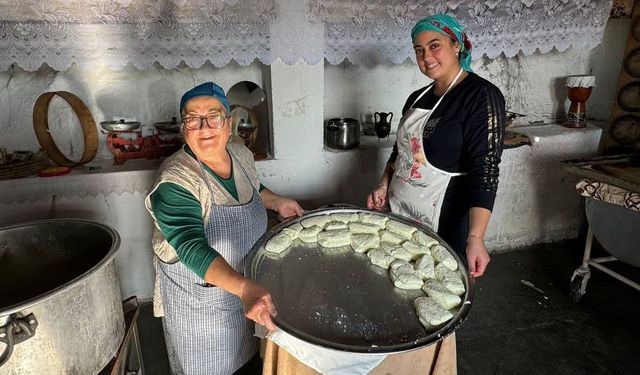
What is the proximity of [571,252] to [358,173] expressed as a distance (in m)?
2.28

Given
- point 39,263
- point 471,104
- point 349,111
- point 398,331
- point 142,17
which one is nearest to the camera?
point 398,331

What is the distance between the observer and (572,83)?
3822 millimetres

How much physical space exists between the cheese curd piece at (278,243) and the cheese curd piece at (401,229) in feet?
1.65

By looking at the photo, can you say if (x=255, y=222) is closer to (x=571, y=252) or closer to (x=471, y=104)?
(x=471, y=104)

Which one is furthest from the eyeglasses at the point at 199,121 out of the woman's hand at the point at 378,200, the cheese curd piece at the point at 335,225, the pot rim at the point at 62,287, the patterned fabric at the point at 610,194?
the patterned fabric at the point at 610,194

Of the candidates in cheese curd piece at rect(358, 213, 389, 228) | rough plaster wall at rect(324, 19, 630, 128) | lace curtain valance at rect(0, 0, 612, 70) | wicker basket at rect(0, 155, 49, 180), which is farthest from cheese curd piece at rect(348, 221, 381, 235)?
wicker basket at rect(0, 155, 49, 180)

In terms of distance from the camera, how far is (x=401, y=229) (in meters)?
1.95

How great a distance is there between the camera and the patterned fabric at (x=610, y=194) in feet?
8.14

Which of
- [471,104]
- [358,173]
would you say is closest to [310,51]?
[358,173]

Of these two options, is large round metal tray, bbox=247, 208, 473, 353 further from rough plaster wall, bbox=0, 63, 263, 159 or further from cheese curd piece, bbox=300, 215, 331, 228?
rough plaster wall, bbox=0, 63, 263, 159

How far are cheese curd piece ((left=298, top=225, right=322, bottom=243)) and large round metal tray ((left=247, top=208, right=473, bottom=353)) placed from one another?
1.2 inches

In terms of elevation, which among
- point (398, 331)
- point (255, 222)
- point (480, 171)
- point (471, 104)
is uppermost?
point (471, 104)

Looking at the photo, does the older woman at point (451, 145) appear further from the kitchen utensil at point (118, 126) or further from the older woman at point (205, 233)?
the kitchen utensil at point (118, 126)

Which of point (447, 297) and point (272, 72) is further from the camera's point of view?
point (272, 72)
